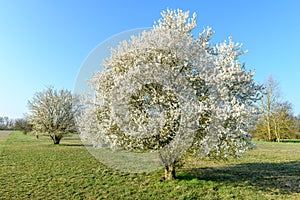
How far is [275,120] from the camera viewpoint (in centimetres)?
3728

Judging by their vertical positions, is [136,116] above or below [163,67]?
below

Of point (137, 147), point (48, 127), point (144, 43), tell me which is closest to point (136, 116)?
point (137, 147)

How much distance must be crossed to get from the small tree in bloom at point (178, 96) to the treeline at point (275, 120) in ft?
104

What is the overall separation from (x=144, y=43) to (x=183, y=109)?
267cm

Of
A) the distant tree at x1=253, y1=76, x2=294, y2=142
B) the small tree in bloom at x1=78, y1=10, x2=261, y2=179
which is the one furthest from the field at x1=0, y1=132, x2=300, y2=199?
the distant tree at x1=253, y1=76, x2=294, y2=142

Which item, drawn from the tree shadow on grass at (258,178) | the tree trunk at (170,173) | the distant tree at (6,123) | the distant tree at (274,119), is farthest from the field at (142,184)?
the distant tree at (6,123)

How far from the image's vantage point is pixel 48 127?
24266 millimetres

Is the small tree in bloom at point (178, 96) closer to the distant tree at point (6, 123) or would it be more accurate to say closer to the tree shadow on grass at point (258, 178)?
the tree shadow on grass at point (258, 178)

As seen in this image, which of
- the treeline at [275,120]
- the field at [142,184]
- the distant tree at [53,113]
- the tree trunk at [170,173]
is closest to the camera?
the field at [142,184]

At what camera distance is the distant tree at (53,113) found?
24359 millimetres

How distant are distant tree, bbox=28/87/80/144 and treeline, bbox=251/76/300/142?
2819 cm

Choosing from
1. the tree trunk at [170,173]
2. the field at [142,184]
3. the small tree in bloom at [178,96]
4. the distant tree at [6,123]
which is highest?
the distant tree at [6,123]

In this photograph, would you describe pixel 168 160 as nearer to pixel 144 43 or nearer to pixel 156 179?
pixel 156 179

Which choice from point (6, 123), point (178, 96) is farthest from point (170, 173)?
point (6, 123)
